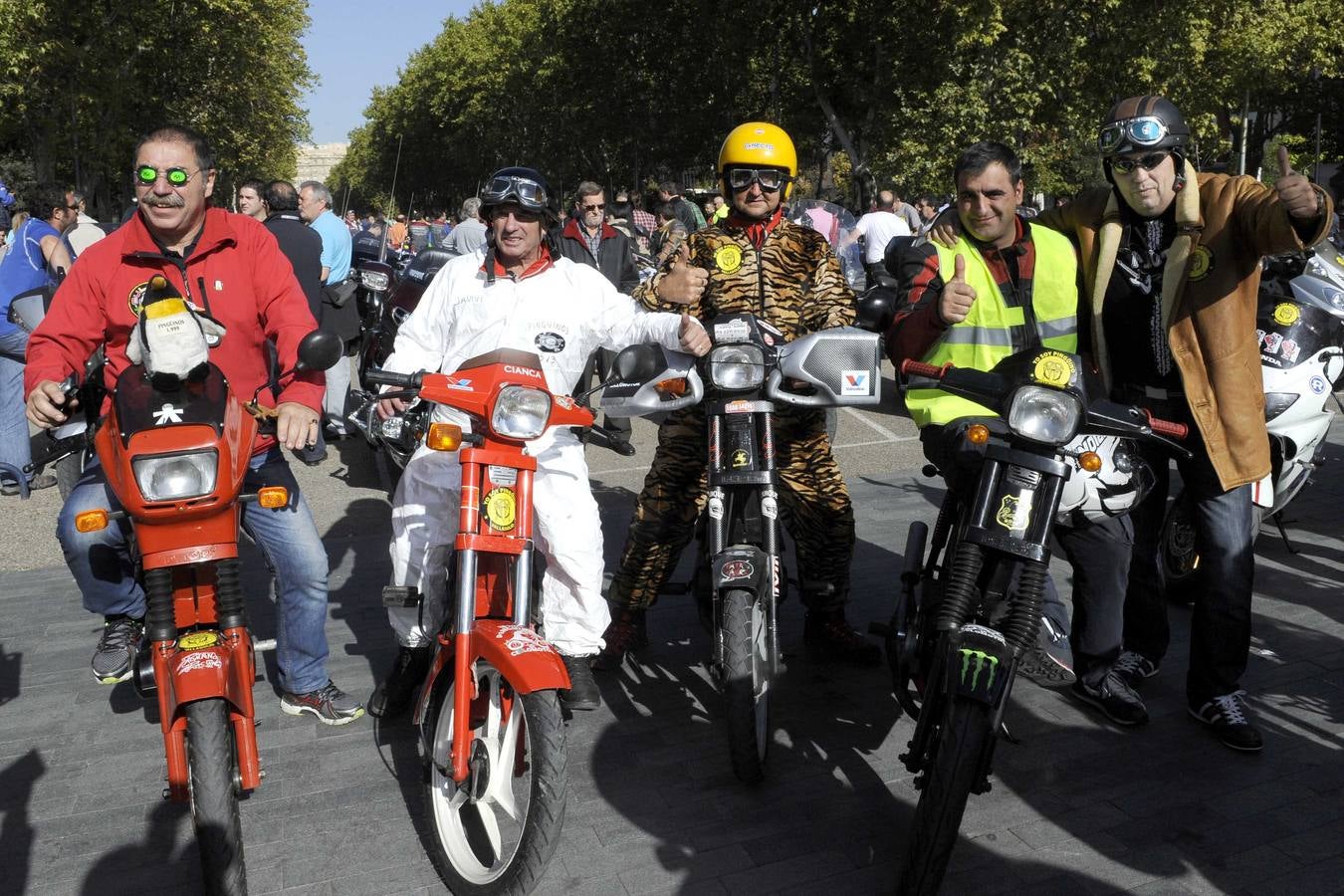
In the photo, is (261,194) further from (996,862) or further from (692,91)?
(692,91)

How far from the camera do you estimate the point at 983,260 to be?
12.9ft

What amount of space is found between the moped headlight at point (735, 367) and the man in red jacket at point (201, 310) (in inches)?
47.4

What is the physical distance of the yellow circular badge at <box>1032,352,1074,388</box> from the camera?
3.08 meters

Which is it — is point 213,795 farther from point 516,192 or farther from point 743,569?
point 516,192

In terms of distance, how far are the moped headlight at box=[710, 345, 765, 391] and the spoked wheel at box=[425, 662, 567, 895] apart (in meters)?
1.28

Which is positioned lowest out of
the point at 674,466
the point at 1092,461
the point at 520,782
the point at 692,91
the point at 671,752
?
the point at 671,752

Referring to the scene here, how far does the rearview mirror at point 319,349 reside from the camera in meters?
3.21

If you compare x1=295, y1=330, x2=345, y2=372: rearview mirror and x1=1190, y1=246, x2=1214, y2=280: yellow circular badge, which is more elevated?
x1=1190, y1=246, x2=1214, y2=280: yellow circular badge

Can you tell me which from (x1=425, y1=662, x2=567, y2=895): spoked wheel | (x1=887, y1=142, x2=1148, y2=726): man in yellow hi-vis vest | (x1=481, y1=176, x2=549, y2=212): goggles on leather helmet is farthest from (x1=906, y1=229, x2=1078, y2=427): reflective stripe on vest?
(x1=425, y1=662, x2=567, y2=895): spoked wheel

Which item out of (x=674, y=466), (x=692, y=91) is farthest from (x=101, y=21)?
(x=674, y=466)

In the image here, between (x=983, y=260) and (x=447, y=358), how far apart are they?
1723 mm

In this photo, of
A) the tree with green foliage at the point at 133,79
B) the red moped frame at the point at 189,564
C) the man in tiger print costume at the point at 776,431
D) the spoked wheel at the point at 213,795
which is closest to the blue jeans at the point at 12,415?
the man in tiger print costume at the point at 776,431

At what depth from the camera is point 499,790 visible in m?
3.11

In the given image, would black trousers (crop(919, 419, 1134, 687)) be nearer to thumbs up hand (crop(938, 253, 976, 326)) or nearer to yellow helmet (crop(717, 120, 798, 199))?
thumbs up hand (crop(938, 253, 976, 326))
